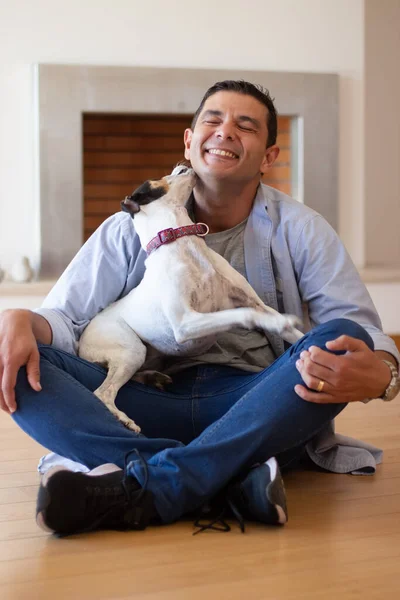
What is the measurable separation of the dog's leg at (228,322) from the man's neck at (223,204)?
0.37 metres

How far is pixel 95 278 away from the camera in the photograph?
1922 millimetres

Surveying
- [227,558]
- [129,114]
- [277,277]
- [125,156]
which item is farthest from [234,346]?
[125,156]

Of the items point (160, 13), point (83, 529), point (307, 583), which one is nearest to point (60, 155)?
point (160, 13)

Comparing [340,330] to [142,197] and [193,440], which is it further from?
[142,197]

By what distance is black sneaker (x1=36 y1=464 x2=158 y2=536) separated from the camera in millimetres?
1409

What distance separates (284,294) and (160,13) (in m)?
2.58

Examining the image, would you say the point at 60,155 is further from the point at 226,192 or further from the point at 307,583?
the point at 307,583

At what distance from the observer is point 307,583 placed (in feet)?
4.25

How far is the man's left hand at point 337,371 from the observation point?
1.53 m

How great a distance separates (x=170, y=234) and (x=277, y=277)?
12.8 inches

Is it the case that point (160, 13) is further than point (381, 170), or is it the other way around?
point (381, 170)

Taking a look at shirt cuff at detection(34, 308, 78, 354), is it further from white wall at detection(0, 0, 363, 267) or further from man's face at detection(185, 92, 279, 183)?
white wall at detection(0, 0, 363, 267)

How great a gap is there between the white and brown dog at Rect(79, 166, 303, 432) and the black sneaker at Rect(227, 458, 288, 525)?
0.27 metres

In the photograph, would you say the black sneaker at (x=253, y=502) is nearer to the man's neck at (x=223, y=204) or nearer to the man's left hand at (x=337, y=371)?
the man's left hand at (x=337, y=371)
